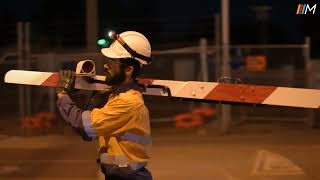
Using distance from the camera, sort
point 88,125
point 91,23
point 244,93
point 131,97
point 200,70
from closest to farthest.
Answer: point 88,125
point 131,97
point 244,93
point 200,70
point 91,23

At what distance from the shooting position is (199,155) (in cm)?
1077

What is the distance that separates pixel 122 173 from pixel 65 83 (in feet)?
2.04

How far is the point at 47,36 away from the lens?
15766 millimetres

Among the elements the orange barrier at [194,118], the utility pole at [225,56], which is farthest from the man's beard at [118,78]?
the orange barrier at [194,118]

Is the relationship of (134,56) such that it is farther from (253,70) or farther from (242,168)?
(253,70)

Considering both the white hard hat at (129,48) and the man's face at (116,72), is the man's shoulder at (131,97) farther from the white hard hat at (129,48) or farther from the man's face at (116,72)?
the white hard hat at (129,48)

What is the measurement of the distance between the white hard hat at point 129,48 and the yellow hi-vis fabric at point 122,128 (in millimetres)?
205

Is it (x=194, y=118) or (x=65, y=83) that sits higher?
(x=65, y=83)

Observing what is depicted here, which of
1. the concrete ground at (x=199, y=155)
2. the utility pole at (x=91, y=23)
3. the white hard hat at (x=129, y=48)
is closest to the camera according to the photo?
the white hard hat at (x=129, y=48)

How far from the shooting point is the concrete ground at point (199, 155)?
918cm

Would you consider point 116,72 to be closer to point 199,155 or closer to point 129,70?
point 129,70

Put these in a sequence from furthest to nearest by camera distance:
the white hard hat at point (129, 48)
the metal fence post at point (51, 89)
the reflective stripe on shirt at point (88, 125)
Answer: the metal fence post at point (51, 89) < the white hard hat at point (129, 48) < the reflective stripe on shirt at point (88, 125)

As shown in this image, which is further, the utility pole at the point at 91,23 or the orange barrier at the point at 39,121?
the utility pole at the point at 91,23

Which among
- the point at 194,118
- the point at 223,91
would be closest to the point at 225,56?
the point at 194,118
